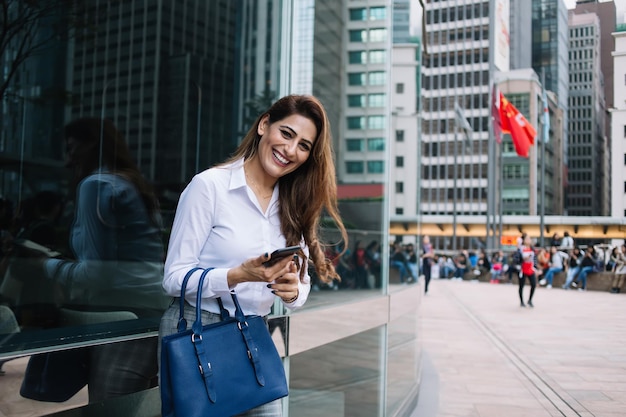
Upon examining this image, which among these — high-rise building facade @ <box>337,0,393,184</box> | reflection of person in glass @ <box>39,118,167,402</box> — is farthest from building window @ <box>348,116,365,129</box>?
reflection of person in glass @ <box>39,118,167,402</box>

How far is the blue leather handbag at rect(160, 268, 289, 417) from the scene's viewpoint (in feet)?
5.23

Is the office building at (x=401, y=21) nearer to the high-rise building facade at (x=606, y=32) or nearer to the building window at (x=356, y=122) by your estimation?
the building window at (x=356, y=122)

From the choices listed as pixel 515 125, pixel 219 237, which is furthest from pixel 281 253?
pixel 515 125

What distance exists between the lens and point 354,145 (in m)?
5.46

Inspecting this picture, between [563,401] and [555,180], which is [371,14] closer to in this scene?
[563,401]

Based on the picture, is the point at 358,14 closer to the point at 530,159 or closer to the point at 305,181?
the point at 305,181

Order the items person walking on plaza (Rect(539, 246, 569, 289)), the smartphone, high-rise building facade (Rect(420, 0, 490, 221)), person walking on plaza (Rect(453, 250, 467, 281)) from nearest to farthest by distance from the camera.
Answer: the smartphone < person walking on plaza (Rect(539, 246, 569, 289)) < person walking on plaza (Rect(453, 250, 467, 281)) < high-rise building facade (Rect(420, 0, 490, 221))

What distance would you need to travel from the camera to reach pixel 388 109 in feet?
17.3

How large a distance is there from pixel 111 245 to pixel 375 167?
243cm

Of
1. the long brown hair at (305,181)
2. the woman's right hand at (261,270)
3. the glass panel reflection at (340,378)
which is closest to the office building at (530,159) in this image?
the glass panel reflection at (340,378)

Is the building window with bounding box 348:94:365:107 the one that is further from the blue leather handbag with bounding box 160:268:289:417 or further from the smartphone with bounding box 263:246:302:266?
the smartphone with bounding box 263:246:302:266

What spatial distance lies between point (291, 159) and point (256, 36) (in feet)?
15.1

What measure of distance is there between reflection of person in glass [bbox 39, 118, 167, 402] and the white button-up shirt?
1.29ft

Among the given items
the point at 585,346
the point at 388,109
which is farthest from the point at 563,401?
the point at 388,109
